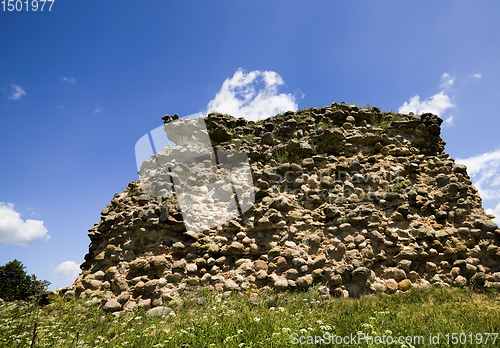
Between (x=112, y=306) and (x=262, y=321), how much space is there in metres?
4.65

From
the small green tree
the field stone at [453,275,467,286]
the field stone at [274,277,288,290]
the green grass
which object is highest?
the small green tree

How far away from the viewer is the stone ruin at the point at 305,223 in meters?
7.50

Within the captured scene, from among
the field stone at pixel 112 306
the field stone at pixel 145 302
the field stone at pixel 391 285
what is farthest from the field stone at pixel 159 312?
the field stone at pixel 391 285

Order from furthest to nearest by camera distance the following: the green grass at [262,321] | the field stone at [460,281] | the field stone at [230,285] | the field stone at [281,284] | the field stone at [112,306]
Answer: the field stone at [230,285]
the field stone at [281,284]
the field stone at [112,306]
the field stone at [460,281]
the green grass at [262,321]

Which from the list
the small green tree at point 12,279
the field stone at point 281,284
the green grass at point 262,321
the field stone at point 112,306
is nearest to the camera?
the green grass at point 262,321

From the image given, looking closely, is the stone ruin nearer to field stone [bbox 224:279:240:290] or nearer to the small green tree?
field stone [bbox 224:279:240:290]

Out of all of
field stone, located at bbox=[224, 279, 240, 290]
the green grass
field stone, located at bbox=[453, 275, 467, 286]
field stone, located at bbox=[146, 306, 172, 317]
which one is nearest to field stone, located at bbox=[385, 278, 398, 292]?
the green grass

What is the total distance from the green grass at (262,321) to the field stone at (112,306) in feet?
0.57

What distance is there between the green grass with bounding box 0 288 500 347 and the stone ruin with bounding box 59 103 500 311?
0.54m

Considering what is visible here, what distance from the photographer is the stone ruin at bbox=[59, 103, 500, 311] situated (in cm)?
750

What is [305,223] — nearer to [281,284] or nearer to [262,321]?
[281,284]

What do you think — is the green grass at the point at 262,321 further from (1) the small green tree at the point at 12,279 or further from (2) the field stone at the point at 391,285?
(1) the small green tree at the point at 12,279

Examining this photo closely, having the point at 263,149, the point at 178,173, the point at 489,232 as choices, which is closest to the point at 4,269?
the point at 178,173

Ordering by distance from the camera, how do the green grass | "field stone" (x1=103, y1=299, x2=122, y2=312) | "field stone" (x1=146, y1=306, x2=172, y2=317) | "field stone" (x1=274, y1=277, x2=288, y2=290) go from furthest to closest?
"field stone" (x1=274, y1=277, x2=288, y2=290)
"field stone" (x1=103, y1=299, x2=122, y2=312)
"field stone" (x1=146, y1=306, x2=172, y2=317)
the green grass
